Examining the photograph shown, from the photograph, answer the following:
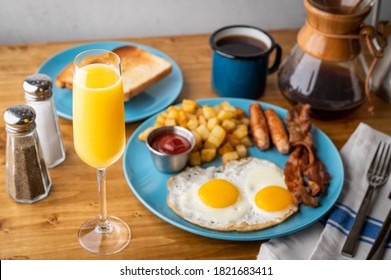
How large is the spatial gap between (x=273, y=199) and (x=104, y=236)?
52 centimetres

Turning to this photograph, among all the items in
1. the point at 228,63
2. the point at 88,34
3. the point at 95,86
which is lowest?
the point at 88,34

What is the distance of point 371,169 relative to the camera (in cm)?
200

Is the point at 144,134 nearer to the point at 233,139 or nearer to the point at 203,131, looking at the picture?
the point at 203,131

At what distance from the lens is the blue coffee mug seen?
2180mm

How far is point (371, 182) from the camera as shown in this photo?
76.6 inches

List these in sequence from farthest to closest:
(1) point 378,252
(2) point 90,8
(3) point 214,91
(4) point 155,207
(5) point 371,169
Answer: (2) point 90,8, (3) point 214,91, (5) point 371,169, (4) point 155,207, (1) point 378,252

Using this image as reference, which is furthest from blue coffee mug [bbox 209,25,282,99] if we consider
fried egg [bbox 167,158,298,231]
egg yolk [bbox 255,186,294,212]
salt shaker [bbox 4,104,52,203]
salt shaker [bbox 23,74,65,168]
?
salt shaker [bbox 4,104,52,203]

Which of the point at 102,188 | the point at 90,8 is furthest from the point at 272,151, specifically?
the point at 90,8

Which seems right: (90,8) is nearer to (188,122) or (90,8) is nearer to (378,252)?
(188,122)

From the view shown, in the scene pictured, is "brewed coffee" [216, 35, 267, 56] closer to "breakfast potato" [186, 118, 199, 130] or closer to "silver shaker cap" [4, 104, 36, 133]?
"breakfast potato" [186, 118, 199, 130]

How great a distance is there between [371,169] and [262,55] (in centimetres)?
57

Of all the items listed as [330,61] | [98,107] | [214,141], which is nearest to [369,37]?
[330,61]

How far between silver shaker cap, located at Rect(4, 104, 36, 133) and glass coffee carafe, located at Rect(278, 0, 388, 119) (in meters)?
1.00

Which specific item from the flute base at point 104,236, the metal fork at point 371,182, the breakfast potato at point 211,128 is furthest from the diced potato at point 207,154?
the metal fork at point 371,182
